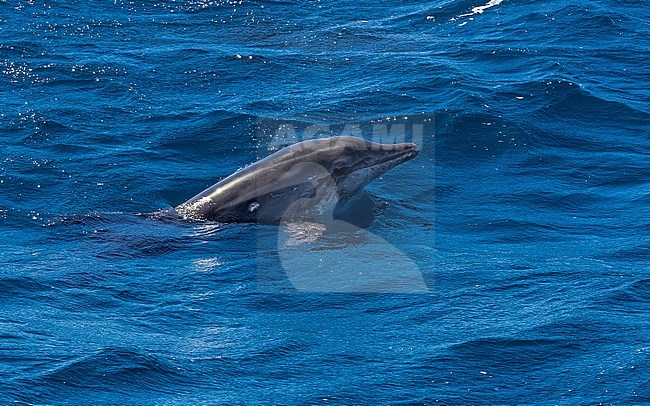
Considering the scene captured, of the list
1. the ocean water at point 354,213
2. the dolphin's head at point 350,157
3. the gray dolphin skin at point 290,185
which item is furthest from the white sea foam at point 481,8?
the gray dolphin skin at point 290,185

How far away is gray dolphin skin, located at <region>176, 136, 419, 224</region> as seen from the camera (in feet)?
50.0

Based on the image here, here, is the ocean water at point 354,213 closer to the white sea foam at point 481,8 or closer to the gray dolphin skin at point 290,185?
the white sea foam at point 481,8

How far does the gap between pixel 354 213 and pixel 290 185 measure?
1065 millimetres

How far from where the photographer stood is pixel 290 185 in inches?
600

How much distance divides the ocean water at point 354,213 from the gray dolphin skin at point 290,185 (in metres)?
0.27

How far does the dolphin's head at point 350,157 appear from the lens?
606 inches

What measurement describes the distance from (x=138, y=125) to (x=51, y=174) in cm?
283

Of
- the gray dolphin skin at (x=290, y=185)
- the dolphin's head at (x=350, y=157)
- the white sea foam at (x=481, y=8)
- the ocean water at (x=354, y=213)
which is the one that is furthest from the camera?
the white sea foam at (x=481, y=8)

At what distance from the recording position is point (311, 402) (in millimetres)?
10641

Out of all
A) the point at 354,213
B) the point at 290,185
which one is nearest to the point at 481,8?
the point at 354,213

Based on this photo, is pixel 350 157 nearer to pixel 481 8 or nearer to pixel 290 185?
pixel 290 185

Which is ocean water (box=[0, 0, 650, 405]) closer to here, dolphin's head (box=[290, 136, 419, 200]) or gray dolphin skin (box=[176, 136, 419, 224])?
gray dolphin skin (box=[176, 136, 419, 224])

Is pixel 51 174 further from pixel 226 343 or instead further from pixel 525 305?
pixel 525 305

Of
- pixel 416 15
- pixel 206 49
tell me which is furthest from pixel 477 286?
pixel 416 15
